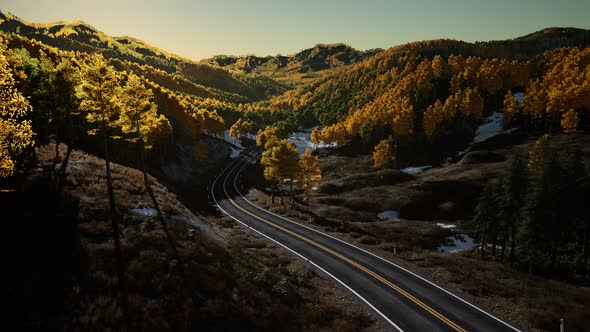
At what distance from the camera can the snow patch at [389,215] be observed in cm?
5964

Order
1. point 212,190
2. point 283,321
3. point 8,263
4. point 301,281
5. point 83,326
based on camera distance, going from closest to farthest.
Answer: point 83,326 < point 8,263 < point 283,321 < point 301,281 < point 212,190

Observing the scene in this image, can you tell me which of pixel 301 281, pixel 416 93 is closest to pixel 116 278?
pixel 301 281

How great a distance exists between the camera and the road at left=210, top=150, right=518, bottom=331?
19.2m

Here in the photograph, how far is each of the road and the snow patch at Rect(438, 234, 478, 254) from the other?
18998 millimetres

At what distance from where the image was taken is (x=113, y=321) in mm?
11906

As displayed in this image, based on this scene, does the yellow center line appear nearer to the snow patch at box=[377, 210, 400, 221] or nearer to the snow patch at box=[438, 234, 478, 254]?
the snow patch at box=[438, 234, 478, 254]

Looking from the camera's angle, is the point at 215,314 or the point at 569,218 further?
the point at 569,218

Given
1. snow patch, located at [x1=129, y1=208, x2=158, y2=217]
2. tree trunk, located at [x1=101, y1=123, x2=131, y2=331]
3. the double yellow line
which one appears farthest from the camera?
snow patch, located at [x1=129, y1=208, x2=158, y2=217]

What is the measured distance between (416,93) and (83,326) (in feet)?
453

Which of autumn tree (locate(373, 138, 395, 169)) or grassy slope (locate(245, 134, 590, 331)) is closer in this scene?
grassy slope (locate(245, 134, 590, 331))

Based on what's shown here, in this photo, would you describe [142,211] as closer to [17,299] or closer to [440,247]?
[17,299]

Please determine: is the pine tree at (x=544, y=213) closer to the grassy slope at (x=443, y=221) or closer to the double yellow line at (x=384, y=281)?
the grassy slope at (x=443, y=221)

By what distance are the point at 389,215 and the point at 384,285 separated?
1532 inches

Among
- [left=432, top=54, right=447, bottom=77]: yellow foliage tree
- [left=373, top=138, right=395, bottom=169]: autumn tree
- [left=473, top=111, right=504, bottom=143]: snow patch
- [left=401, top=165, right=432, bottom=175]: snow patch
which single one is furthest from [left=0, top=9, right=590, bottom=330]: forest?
[left=432, top=54, right=447, bottom=77]: yellow foliage tree
